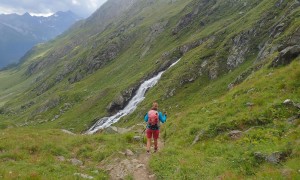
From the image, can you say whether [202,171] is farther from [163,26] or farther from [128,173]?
[163,26]

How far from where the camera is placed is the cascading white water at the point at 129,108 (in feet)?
222

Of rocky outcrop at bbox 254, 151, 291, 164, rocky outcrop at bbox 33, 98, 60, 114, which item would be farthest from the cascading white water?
rocky outcrop at bbox 254, 151, 291, 164

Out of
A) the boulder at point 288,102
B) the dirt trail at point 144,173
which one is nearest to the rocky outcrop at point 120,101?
the dirt trail at point 144,173

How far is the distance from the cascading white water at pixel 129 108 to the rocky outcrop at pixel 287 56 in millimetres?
39192

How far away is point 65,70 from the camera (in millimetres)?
171875

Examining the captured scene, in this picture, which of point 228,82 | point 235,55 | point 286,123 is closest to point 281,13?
point 235,55

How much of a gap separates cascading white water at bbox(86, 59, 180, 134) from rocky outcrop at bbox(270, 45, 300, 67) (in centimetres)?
3919

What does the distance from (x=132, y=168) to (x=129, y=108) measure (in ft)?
173

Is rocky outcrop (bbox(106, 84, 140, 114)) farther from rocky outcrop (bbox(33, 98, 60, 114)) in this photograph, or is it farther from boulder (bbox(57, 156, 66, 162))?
boulder (bbox(57, 156, 66, 162))

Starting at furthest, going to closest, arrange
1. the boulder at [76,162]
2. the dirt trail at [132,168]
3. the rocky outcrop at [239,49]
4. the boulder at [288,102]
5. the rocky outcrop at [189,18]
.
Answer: the rocky outcrop at [189,18] → the rocky outcrop at [239,49] → the boulder at [288,102] → the boulder at [76,162] → the dirt trail at [132,168]

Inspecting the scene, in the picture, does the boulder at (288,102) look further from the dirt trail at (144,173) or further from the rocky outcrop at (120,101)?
the rocky outcrop at (120,101)

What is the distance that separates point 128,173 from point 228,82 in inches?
1491

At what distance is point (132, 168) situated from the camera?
18.6 meters

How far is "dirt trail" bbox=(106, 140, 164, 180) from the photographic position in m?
17.7
